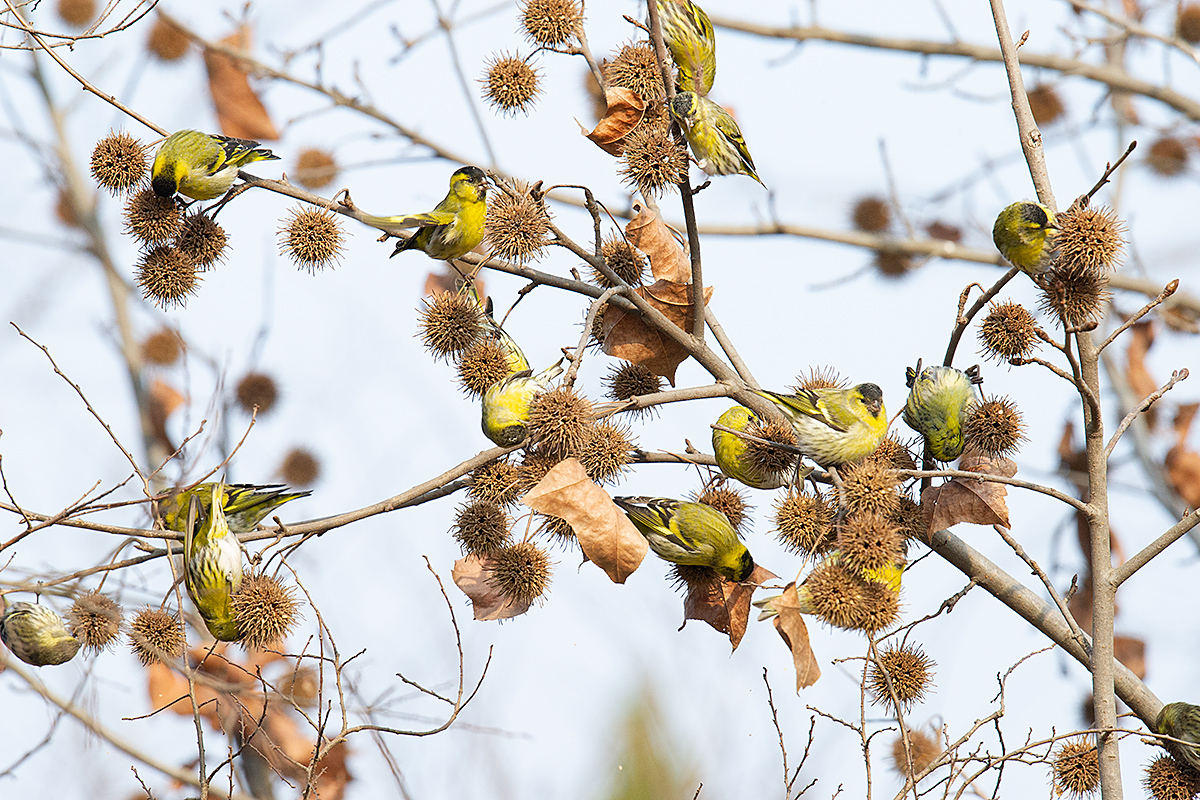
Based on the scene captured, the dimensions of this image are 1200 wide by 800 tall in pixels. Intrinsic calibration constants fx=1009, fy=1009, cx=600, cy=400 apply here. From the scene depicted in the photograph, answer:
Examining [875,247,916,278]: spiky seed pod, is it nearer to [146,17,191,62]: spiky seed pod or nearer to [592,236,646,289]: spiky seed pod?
[592,236,646,289]: spiky seed pod

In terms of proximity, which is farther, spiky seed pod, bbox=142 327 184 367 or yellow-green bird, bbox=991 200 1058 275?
spiky seed pod, bbox=142 327 184 367

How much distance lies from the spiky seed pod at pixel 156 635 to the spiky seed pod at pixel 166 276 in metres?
1.11

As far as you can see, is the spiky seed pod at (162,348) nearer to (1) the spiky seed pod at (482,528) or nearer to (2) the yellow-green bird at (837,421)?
(1) the spiky seed pod at (482,528)

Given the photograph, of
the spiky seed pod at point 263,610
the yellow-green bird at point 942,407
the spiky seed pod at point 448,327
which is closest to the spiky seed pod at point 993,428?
the yellow-green bird at point 942,407

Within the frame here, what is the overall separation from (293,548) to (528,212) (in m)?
1.32

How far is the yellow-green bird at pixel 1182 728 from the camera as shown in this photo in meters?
3.10

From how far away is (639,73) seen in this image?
3312 mm

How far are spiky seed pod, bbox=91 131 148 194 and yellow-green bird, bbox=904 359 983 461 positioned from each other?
2.85 meters

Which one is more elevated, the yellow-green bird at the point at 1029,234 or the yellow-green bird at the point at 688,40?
the yellow-green bird at the point at 688,40

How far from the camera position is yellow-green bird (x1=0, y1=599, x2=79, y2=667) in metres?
3.87

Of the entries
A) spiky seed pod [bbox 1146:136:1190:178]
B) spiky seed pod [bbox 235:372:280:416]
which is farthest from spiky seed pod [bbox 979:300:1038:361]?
spiky seed pod [bbox 1146:136:1190:178]

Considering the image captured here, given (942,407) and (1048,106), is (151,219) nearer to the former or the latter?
(942,407)

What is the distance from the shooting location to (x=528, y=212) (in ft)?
11.0

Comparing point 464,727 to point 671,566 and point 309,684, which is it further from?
point 671,566
